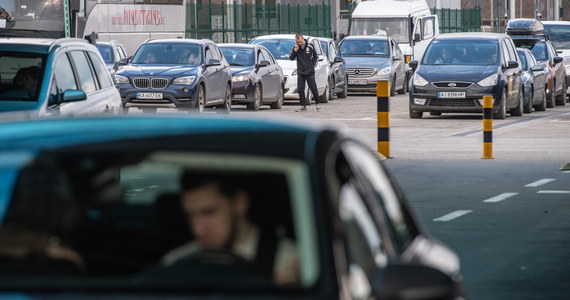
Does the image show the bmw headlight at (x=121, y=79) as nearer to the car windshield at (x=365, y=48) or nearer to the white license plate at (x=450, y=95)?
the white license plate at (x=450, y=95)

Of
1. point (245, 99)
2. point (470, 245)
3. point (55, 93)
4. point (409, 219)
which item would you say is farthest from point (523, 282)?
point (245, 99)

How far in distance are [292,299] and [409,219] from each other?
4.61 feet

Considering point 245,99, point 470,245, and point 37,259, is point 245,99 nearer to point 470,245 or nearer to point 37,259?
point 470,245

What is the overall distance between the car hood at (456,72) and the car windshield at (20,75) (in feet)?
53.7

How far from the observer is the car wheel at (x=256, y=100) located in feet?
109

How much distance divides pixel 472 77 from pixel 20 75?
667 inches

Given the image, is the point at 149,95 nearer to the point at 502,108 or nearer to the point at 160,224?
the point at 502,108

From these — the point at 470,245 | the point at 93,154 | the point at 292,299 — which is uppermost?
the point at 93,154

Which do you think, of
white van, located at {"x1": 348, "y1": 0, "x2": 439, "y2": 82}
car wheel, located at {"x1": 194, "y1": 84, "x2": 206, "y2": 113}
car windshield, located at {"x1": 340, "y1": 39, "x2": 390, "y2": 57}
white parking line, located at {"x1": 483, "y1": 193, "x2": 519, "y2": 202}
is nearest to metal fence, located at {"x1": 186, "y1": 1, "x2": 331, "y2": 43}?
white van, located at {"x1": 348, "y1": 0, "x2": 439, "y2": 82}

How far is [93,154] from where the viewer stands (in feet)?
12.3

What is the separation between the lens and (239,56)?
113 ft

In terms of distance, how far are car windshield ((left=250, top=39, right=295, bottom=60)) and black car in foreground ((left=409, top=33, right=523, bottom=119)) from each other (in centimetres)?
837

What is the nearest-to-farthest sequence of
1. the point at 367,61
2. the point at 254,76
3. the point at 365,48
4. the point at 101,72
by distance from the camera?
1. the point at 101,72
2. the point at 254,76
3. the point at 367,61
4. the point at 365,48

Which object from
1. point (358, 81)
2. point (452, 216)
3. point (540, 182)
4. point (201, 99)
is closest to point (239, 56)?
point (201, 99)
